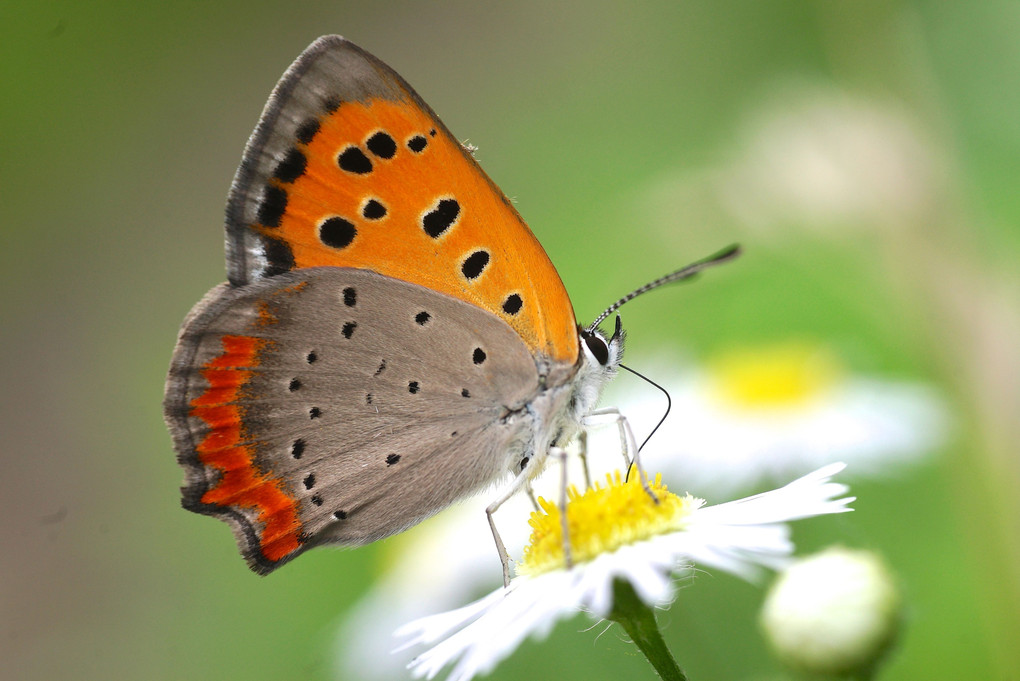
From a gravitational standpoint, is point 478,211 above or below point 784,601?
above

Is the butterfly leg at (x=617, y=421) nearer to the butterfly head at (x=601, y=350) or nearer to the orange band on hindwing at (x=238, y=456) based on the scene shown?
the butterfly head at (x=601, y=350)

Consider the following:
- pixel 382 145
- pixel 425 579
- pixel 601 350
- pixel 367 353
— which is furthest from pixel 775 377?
pixel 382 145

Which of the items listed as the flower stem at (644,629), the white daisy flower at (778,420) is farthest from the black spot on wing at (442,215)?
the white daisy flower at (778,420)

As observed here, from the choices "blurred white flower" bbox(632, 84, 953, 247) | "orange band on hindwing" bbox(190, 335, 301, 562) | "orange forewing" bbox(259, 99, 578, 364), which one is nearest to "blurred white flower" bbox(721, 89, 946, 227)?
"blurred white flower" bbox(632, 84, 953, 247)

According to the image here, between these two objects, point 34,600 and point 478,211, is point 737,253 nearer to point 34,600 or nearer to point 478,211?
point 478,211

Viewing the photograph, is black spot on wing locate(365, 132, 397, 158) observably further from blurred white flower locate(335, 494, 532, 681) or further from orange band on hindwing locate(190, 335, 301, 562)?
blurred white flower locate(335, 494, 532, 681)

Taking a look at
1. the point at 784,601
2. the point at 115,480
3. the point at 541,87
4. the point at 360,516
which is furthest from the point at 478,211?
the point at 541,87
